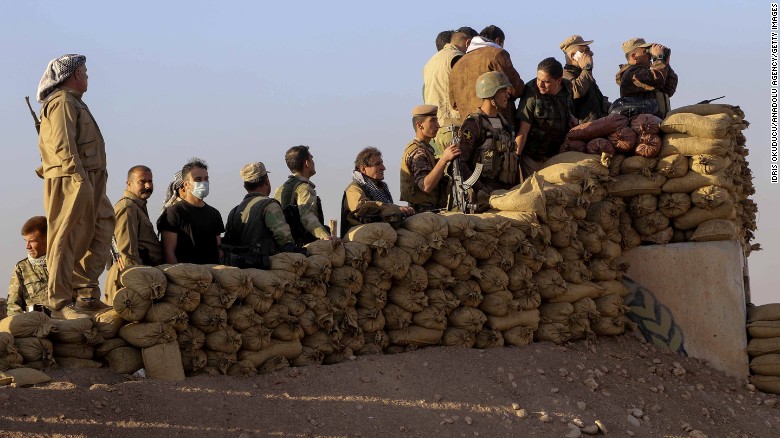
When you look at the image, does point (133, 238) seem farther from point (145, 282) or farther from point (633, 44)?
point (633, 44)

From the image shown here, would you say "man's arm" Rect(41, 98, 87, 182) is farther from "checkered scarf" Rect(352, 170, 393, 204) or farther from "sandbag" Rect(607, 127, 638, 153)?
"sandbag" Rect(607, 127, 638, 153)

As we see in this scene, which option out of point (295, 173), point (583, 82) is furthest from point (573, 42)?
Result: point (295, 173)

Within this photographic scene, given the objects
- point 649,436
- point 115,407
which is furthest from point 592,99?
point 115,407

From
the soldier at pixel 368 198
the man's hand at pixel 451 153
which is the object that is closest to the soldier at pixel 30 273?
the soldier at pixel 368 198

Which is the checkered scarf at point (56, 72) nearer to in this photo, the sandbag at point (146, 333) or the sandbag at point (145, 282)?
the sandbag at point (145, 282)

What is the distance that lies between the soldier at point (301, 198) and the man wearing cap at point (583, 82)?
3.58 meters

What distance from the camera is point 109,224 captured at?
27.6 feet

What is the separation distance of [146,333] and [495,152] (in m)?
4.00

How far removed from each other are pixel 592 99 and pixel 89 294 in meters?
6.05

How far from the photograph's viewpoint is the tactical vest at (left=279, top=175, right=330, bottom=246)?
9508mm

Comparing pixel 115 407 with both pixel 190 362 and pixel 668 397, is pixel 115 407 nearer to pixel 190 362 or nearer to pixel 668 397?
pixel 190 362

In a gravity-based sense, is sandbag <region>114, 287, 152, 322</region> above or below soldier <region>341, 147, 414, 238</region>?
below

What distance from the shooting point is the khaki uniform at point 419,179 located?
33.6 feet

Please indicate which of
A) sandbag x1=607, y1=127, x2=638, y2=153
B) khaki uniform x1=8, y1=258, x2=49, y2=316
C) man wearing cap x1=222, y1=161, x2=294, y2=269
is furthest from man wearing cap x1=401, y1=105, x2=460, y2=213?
khaki uniform x1=8, y1=258, x2=49, y2=316
